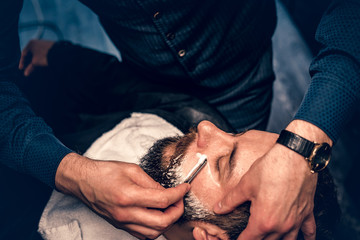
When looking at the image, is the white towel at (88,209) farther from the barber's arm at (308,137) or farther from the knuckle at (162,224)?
the barber's arm at (308,137)

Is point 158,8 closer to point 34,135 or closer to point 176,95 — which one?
point 176,95

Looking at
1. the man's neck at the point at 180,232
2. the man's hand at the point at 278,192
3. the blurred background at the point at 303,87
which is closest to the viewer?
the man's hand at the point at 278,192

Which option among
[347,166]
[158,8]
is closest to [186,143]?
[158,8]

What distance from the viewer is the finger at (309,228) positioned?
0.80 m

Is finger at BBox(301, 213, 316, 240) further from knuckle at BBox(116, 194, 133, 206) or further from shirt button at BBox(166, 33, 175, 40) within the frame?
shirt button at BBox(166, 33, 175, 40)

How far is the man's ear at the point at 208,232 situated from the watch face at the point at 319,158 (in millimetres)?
375

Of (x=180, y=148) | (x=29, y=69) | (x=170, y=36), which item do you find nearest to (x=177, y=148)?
(x=180, y=148)

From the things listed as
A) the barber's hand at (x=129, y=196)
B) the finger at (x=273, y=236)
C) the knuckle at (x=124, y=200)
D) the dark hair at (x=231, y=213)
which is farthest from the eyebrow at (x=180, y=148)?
the finger at (x=273, y=236)

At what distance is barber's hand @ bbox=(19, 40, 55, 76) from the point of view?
4.57 ft

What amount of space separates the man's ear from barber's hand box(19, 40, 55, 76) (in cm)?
117

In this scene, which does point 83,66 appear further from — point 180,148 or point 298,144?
point 298,144

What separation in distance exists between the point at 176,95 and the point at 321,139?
2.47 ft

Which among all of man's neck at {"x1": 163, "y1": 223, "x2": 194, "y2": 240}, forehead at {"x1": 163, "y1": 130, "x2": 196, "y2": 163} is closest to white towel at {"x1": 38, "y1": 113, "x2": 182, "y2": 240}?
man's neck at {"x1": 163, "y1": 223, "x2": 194, "y2": 240}

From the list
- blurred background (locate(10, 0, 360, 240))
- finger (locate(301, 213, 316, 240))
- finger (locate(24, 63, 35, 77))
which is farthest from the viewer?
blurred background (locate(10, 0, 360, 240))
